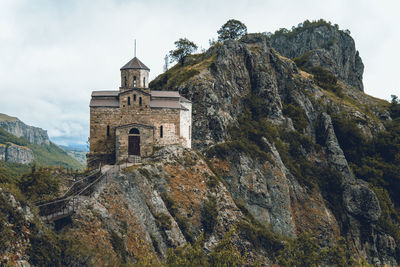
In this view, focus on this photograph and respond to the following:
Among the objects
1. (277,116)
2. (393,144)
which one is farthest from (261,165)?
(393,144)

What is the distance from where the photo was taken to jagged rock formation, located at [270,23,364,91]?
495 ft

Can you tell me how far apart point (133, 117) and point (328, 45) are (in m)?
99.0

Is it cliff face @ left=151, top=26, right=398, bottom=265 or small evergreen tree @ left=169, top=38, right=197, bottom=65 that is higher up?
small evergreen tree @ left=169, top=38, right=197, bottom=65

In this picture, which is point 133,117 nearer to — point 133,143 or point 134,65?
point 133,143

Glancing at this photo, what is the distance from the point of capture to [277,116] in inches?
3516

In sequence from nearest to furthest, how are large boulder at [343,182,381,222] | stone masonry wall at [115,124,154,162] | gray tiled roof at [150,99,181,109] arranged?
stone masonry wall at [115,124,154,162], gray tiled roof at [150,99,181,109], large boulder at [343,182,381,222]

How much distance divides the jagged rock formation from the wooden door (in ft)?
308

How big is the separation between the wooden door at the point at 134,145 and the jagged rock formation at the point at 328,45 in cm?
9398

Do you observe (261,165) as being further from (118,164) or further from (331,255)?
(118,164)

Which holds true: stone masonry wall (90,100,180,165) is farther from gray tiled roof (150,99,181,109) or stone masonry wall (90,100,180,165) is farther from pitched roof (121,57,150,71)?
pitched roof (121,57,150,71)

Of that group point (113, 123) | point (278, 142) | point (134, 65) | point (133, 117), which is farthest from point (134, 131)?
point (278, 142)

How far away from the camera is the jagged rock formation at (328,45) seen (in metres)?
151

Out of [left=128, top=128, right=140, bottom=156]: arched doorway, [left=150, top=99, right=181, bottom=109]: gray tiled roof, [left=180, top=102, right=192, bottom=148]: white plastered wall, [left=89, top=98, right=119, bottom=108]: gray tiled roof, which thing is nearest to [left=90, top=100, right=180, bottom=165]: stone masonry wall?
[left=89, top=98, right=119, bottom=108]: gray tiled roof

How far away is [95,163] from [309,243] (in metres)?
29.6
